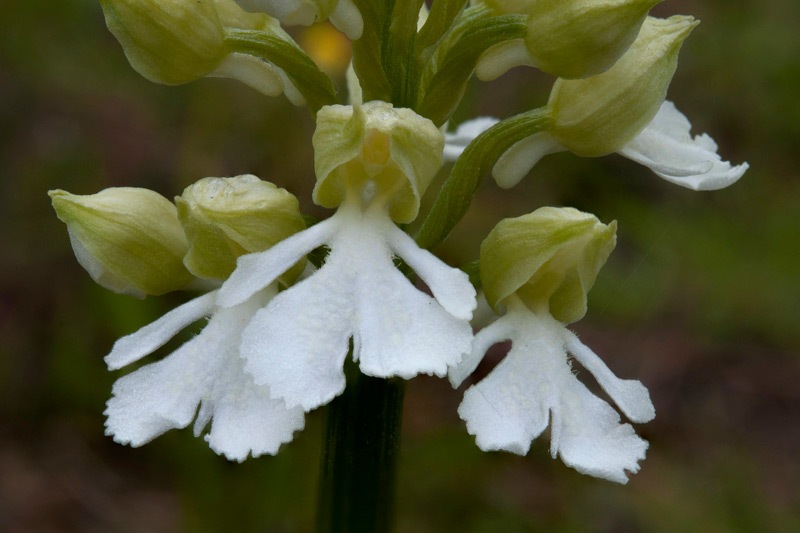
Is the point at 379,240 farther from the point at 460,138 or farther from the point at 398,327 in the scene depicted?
the point at 460,138

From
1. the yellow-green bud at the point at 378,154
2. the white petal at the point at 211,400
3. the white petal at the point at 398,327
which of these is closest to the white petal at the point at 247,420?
the white petal at the point at 211,400

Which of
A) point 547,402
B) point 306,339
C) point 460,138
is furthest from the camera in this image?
point 460,138

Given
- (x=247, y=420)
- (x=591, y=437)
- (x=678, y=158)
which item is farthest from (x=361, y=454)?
(x=678, y=158)

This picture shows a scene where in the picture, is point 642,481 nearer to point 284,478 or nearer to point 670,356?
point 670,356

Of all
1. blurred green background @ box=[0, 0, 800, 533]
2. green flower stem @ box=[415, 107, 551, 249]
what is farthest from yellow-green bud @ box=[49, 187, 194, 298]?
blurred green background @ box=[0, 0, 800, 533]

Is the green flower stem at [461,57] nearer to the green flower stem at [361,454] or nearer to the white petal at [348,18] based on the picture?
the white petal at [348,18]

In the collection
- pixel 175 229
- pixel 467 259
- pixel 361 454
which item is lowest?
pixel 467 259

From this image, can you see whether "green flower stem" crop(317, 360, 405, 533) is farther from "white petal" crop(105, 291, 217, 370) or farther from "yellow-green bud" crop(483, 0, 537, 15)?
"yellow-green bud" crop(483, 0, 537, 15)

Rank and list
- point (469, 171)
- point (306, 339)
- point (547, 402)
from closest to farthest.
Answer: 1. point (306, 339)
2. point (547, 402)
3. point (469, 171)
